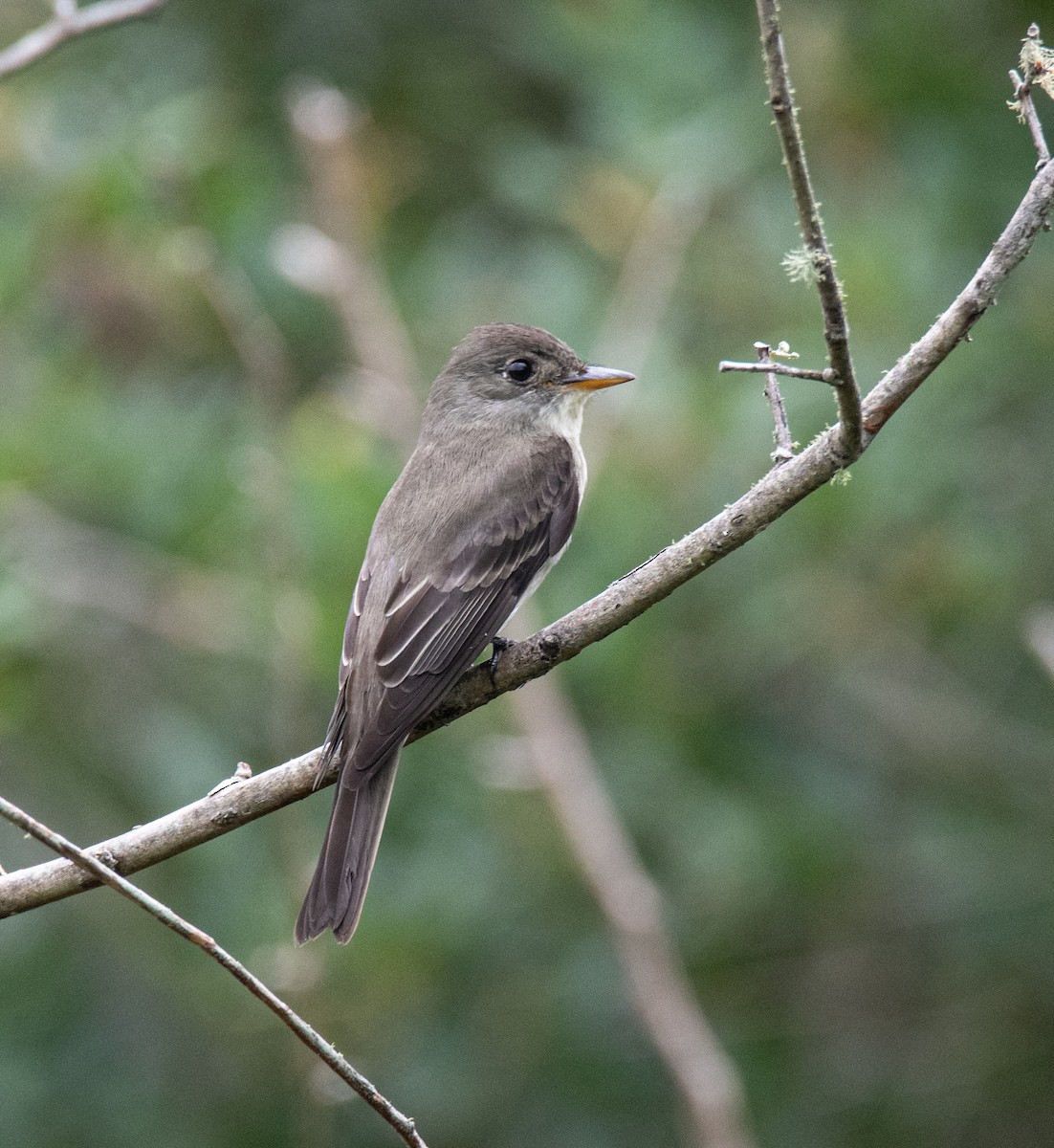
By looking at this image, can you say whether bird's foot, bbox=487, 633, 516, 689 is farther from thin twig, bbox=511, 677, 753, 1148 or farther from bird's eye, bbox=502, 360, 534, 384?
bird's eye, bbox=502, 360, 534, 384

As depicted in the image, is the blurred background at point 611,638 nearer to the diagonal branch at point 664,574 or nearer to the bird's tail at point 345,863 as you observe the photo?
the bird's tail at point 345,863

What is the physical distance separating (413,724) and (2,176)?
3398 mm

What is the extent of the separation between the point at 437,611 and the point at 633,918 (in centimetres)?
116

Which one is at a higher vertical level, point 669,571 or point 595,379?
point 669,571

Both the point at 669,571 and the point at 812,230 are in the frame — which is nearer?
the point at 812,230

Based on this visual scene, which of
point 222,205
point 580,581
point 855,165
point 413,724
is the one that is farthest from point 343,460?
point 855,165

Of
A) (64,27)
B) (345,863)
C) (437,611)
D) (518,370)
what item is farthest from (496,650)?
(64,27)

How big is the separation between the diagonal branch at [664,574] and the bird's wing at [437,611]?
411 mm

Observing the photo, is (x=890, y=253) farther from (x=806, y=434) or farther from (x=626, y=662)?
(x=626, y=662)

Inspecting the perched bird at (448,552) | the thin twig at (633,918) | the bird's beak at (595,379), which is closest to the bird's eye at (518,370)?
the perched bird at (448,552)

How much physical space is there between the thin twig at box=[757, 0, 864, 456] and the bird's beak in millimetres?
1784

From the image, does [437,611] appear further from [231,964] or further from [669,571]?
[231,964]

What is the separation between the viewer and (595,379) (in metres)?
4.86

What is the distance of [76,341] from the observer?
6.06 m
